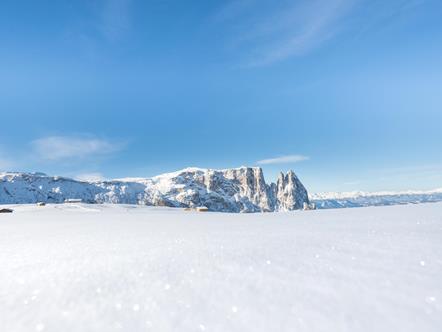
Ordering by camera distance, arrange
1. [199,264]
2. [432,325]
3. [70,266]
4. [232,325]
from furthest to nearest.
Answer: [70,266], [199,264], [232,325], [432,325]

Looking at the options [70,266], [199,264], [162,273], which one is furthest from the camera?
[70,266]

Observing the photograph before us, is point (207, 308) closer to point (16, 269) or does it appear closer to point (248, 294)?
point (248, 294)

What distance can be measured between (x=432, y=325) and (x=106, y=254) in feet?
12.0

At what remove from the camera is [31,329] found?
2.26 meters

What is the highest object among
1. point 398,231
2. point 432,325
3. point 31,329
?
point 398,231

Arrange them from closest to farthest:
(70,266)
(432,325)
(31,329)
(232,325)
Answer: (432,325) → (232,325) → (31,329) → (70,266)

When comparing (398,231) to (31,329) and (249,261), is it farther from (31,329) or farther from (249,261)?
(31,329)

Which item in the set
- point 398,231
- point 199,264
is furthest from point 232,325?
point 398,231

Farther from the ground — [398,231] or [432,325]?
[398,231]

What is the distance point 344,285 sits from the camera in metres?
2.53

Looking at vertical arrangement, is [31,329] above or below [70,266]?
below

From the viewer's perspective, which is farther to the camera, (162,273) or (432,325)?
(162,273)

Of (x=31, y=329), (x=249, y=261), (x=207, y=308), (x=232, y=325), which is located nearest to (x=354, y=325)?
(x=232, y=325)

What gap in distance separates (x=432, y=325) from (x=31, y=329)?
2775 millimetres
